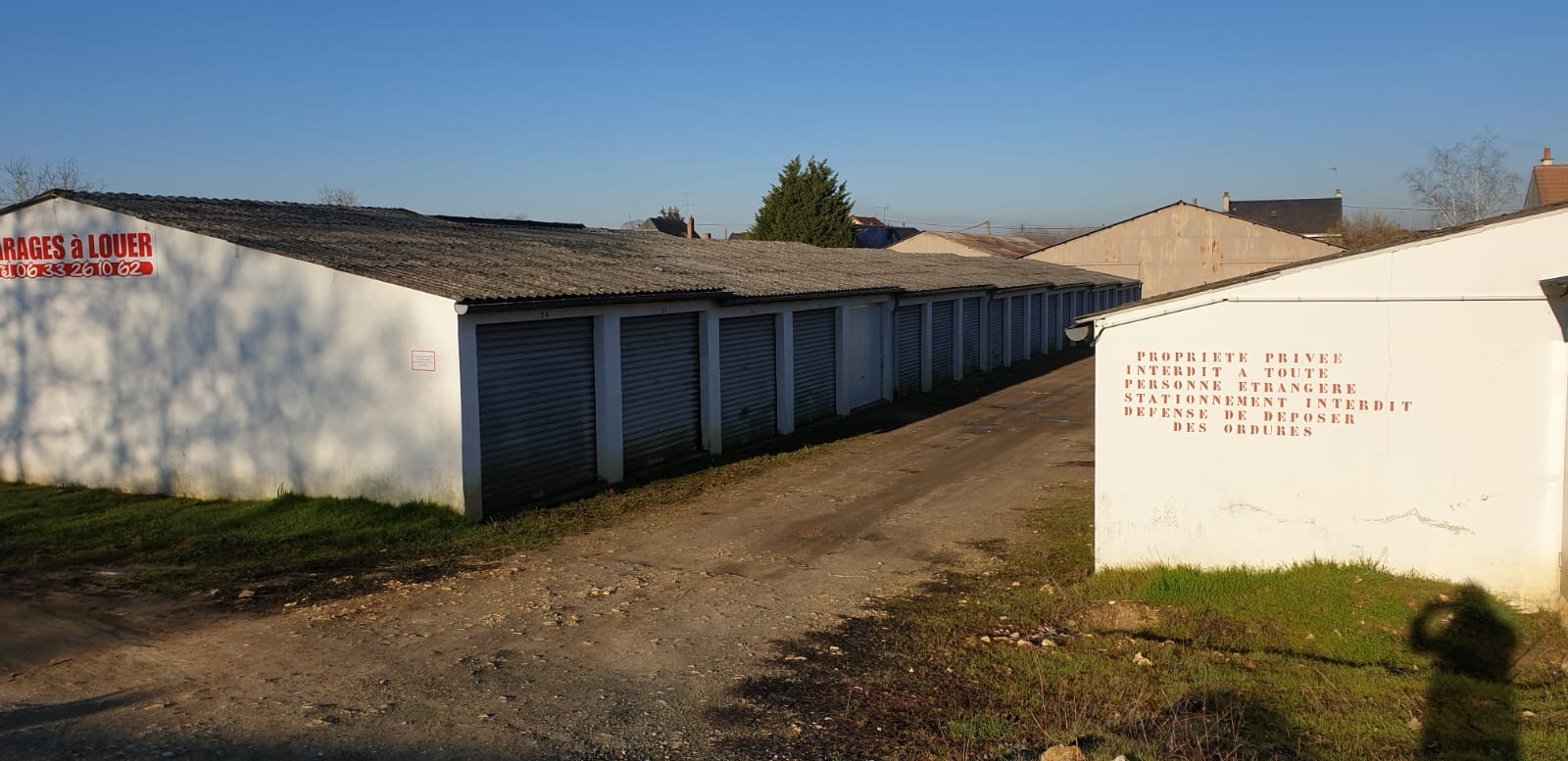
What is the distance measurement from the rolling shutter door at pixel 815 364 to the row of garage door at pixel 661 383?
25mm

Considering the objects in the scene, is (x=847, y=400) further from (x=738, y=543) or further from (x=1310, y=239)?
(x=1310, y=239)

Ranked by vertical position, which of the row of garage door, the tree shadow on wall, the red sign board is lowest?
the tree shadow on wall

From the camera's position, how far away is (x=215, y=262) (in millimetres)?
14062

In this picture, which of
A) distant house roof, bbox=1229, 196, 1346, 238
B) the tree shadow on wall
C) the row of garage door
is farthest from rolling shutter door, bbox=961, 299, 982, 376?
distant house roof, bbox=1229, 196, 1346, 238

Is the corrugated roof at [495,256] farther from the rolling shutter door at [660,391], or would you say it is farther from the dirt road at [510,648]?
the dirt road at [510,648]

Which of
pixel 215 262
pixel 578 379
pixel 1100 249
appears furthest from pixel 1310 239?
pixel 215 262

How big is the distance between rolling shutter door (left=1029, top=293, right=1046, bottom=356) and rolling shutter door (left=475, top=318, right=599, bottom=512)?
24.9 m

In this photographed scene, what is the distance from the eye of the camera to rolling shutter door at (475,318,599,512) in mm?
13523

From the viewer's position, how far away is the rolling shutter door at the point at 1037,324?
37938 mm

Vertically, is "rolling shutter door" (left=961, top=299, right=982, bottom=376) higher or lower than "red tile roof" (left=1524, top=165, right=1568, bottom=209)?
lower

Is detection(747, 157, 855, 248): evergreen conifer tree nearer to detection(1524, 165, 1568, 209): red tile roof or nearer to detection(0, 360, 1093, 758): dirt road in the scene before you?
detection(1524, 165, 1568, 209): red tile roof

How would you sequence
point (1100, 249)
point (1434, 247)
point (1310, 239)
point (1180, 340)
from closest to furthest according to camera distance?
point (1434, 247), point (1180, 340), point (1310, 239), point (1100, 249)

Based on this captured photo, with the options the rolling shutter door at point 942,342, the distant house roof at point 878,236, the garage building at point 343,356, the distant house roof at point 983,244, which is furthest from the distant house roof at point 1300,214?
the garage building at point 343,356

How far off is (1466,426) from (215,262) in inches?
541
